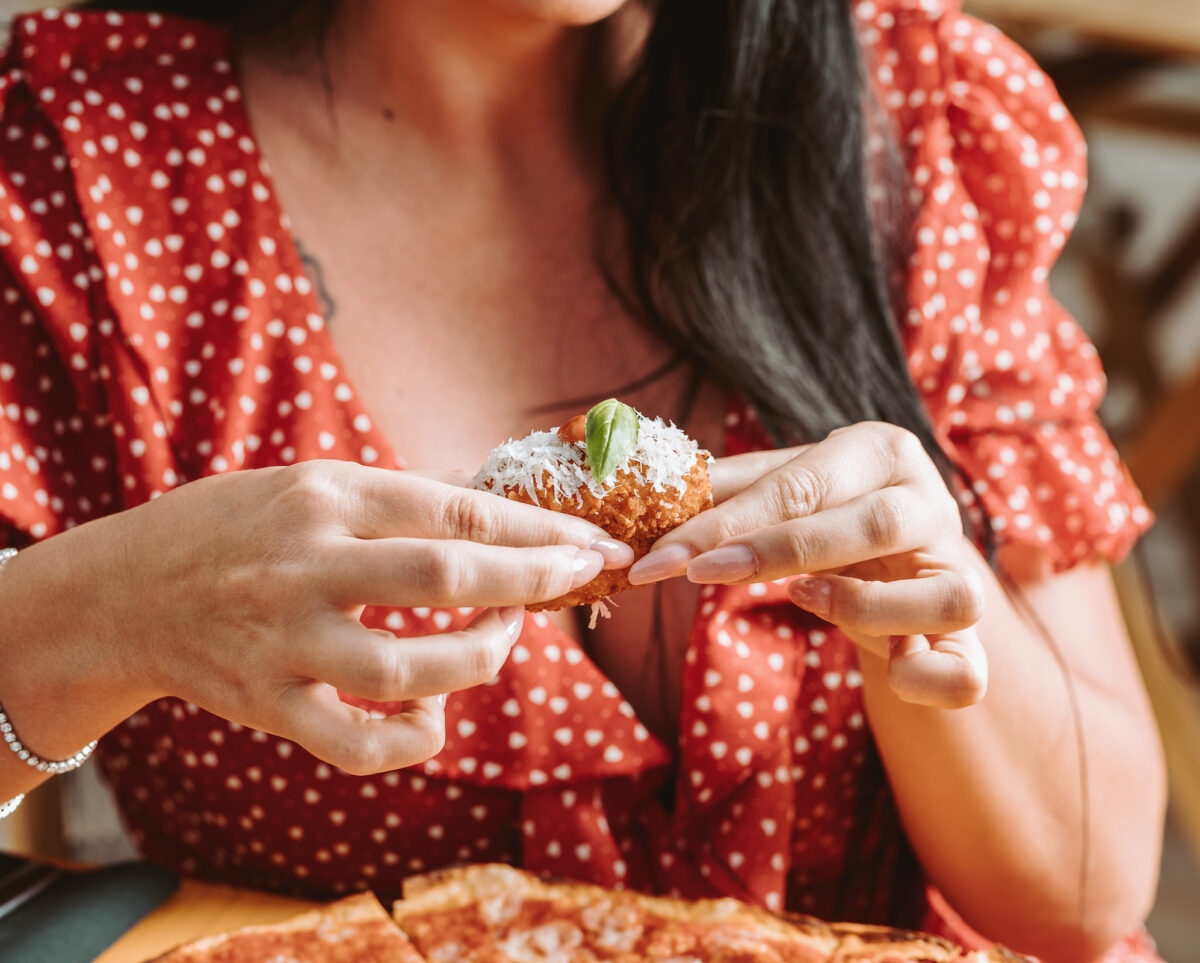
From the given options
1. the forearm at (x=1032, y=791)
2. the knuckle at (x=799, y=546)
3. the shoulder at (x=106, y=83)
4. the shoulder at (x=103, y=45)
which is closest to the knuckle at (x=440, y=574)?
the knuckle at (x=799, y=546)

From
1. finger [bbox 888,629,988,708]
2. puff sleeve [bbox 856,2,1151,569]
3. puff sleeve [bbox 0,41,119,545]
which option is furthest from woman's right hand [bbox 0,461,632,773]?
puff sleeve [bbox 856,2,1151,569]

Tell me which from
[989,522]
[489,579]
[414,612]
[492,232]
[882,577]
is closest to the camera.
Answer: [489,579]

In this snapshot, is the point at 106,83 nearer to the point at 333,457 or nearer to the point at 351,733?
the point at 333,457

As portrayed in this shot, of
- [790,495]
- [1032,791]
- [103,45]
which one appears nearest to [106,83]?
[103,45]

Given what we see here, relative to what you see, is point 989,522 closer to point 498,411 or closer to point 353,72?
point 498,411

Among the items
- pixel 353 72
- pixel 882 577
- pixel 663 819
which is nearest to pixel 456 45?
pixel 353 72
